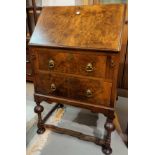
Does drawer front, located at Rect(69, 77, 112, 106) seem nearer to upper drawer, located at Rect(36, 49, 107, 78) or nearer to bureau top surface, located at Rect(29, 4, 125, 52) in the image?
upper drawer, located at Rect(36, 49, 107, 78)

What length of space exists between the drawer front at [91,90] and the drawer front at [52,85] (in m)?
0.06

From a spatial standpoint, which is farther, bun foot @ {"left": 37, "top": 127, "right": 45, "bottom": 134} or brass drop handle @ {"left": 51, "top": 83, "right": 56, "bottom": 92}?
bun foot @ {"left": 37, "top": 127, "right": 45, "bottom": 134}

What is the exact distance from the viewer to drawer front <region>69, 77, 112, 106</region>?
117 cm

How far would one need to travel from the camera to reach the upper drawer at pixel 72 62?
3.70ft

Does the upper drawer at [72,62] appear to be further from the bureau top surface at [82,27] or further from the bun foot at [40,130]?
the bun foot at [40,130]

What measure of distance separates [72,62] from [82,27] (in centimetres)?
25

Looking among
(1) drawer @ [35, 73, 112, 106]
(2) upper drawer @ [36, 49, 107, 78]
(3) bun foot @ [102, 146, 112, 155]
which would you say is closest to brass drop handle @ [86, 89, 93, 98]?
(1) drawer @ [35, 73, 112, 106]

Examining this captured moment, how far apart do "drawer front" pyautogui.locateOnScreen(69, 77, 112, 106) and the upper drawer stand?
6 centimetres

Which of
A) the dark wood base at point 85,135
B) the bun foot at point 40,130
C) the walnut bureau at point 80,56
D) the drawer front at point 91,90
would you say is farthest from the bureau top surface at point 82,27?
the bun foot at point 40,130

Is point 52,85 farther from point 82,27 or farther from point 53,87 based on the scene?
point 82,27
